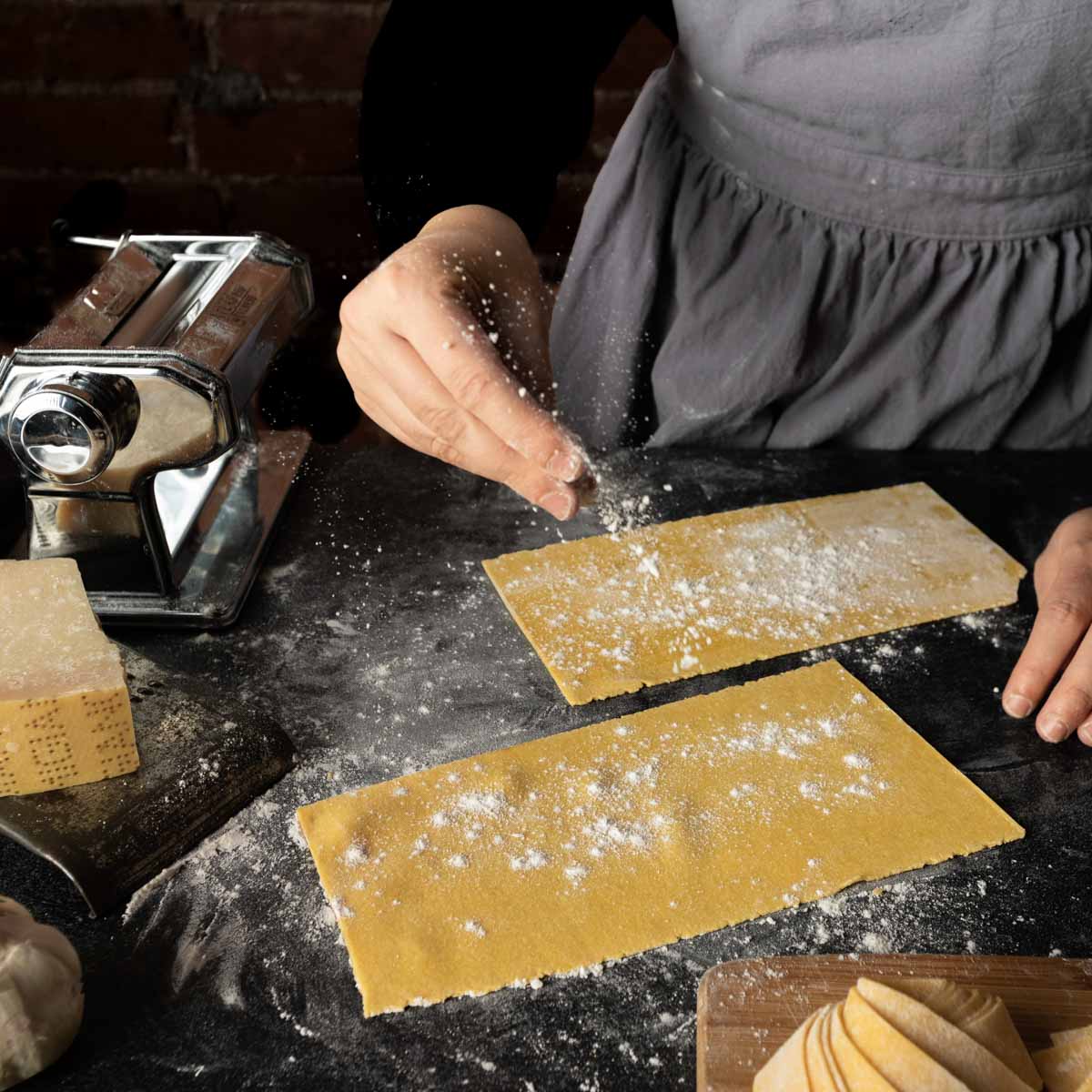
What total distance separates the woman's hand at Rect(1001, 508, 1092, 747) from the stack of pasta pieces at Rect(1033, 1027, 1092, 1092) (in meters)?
0.30

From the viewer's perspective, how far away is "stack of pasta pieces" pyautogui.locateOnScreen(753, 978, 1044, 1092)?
19.0 inches

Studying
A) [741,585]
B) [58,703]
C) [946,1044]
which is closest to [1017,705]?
[741,585]

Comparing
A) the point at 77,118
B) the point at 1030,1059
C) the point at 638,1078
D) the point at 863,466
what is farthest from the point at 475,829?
the point at 77,118

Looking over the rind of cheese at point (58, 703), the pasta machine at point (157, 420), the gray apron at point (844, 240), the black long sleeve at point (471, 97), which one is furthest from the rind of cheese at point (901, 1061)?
the black long sleeve at point (471, 97)

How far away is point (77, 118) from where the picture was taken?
180cm

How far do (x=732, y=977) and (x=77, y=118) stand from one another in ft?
5.78

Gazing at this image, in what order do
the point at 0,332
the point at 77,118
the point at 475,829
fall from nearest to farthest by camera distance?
the point at 475,829 → the point at 77,118 → the point at 0,332

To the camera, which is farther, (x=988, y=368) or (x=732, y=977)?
(x=988, y=368)

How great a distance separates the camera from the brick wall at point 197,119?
1735 millimetres

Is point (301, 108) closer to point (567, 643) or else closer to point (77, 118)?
point (77, 118)

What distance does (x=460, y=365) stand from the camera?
795 mm

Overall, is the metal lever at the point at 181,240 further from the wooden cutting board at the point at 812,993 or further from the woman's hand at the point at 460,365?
the wooden cutting board at the point at 812,993

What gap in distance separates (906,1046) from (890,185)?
0.81 m

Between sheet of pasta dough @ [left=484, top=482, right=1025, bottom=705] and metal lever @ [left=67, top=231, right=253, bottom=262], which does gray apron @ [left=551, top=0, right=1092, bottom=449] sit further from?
metal lever @ [left=67, top=231, right=253, bottom=262]
